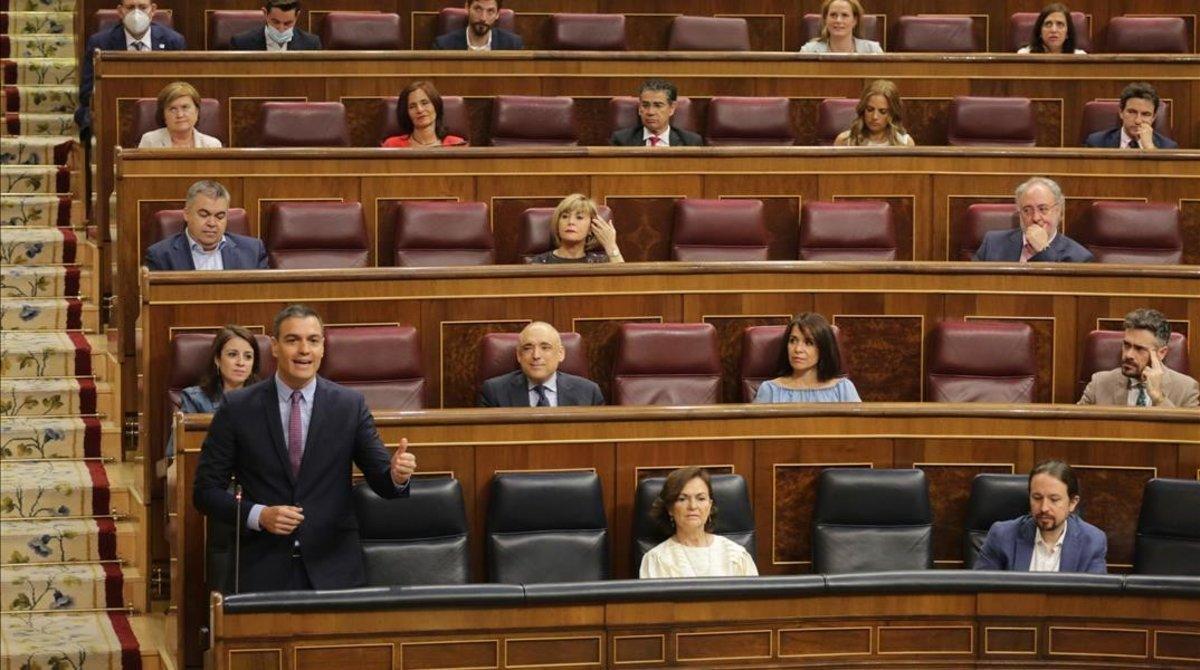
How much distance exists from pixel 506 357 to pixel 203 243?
46 centimetres

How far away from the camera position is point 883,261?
2871mm

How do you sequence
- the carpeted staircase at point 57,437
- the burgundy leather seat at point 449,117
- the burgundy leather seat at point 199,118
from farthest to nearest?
the burgundy leather seat at point 449,117 < the burgundy leather seat at point 199,118 < the carpeted staircase at point 57,437

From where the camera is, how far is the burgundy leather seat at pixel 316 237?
9.50 ft

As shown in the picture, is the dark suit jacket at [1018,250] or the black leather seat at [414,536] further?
the dark suit jacket at [1018,250]

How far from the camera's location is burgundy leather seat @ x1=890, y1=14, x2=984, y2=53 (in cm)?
389

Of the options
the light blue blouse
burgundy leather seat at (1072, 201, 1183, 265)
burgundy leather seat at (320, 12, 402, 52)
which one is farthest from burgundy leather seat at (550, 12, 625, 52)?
the light blue blouse

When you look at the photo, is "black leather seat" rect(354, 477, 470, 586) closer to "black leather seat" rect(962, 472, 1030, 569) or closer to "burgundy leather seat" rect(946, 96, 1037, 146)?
"black leather seat" rect(962, 472, 1030, 569)

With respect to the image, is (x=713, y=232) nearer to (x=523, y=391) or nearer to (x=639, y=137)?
(x=639, y=137)

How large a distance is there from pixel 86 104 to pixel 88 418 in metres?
0.81

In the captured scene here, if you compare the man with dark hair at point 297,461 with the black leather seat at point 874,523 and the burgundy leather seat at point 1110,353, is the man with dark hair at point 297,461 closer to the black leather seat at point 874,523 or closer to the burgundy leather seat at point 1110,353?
the black leather seat at point 874,523

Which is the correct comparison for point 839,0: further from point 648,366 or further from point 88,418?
point 88,418

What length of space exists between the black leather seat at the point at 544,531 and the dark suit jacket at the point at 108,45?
4.84 ft

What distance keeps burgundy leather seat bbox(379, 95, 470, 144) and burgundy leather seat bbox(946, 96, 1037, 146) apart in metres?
0.84

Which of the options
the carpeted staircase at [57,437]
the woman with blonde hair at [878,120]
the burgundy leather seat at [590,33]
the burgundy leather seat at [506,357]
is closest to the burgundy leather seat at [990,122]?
the woman with blonde hair at [878,120]
